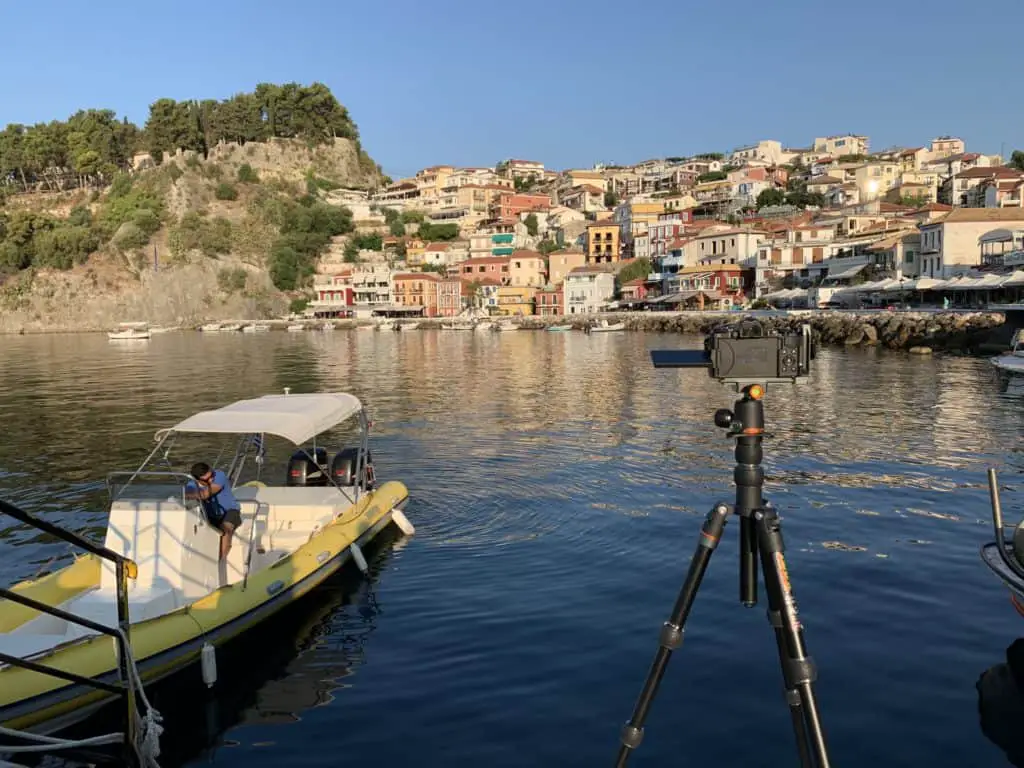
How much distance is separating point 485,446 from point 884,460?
10536 millimetres

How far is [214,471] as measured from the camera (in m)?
10.7

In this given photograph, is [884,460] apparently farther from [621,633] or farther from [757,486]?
[757,486]

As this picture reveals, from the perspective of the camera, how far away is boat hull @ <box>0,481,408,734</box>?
7.60m

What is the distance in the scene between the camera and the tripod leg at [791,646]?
15.5 feet

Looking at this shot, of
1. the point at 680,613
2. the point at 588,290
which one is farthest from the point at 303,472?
the point at 588,290

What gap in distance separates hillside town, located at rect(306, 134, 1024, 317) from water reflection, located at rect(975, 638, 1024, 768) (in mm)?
52798

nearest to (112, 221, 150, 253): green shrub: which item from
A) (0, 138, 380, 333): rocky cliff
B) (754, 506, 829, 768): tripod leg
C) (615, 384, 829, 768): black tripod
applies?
(0, 138, 380, 333): rocky cliff

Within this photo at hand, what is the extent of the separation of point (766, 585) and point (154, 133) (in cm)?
18254

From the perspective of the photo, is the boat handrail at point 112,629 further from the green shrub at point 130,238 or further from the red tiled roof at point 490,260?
the green shrub at point 130,238

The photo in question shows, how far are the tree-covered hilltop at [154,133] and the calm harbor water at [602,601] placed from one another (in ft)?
503

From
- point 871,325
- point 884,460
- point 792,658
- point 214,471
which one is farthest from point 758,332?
point 871,325

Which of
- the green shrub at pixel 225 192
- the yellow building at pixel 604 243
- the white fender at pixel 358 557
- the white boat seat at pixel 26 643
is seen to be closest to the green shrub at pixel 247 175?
the green shrub at pixel 225 192

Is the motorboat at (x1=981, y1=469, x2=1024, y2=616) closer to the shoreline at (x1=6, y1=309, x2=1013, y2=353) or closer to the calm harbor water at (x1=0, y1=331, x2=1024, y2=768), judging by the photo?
the calm harbor water at (x1=0, y1=331, x2=1024, y2=768)

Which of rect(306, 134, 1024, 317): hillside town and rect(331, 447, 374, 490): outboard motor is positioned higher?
rect(306, 134, 1024, 317): hillside town
